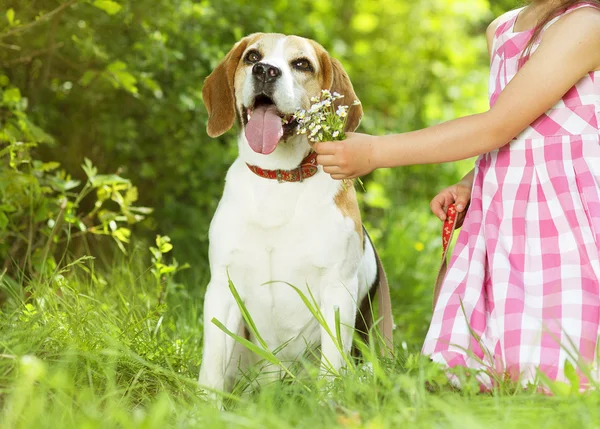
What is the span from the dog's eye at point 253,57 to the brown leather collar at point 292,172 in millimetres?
424

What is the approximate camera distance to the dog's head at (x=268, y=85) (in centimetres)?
275

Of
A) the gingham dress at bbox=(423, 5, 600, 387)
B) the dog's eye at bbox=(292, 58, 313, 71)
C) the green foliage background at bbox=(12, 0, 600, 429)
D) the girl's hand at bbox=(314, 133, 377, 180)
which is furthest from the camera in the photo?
the dog's eye at bbox=(292, 58, 313, 71)

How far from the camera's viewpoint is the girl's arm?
237 cm

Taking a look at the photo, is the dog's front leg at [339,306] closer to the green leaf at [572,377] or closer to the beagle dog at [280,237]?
the beagle dog at [280,237]

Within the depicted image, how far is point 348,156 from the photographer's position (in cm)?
245

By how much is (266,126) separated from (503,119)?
797mm

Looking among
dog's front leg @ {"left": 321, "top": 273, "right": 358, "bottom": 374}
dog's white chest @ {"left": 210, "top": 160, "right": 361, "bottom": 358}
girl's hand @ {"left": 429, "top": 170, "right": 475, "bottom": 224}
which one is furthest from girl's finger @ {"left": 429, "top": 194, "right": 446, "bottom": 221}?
dog's front leg @ {"left": 321, "top": 273, "right": 358, "bottom": 374}

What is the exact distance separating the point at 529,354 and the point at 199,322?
156 centimetres

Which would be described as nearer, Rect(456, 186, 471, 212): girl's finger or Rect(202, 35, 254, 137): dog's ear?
Rect(456, 186, 471, 212): girl's finger

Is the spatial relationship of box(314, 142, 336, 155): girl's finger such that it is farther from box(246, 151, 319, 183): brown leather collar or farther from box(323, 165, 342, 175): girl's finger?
box(246, 151, 319, 183): brown leather collar

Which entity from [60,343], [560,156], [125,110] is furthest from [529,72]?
[125,110]

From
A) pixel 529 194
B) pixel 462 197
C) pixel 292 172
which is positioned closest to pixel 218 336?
pixel 292 172

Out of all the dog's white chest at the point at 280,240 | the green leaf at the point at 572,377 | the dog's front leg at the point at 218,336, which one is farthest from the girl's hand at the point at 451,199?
the green leaf at the point at 572,377

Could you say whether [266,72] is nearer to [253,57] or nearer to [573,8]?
[253,57]
